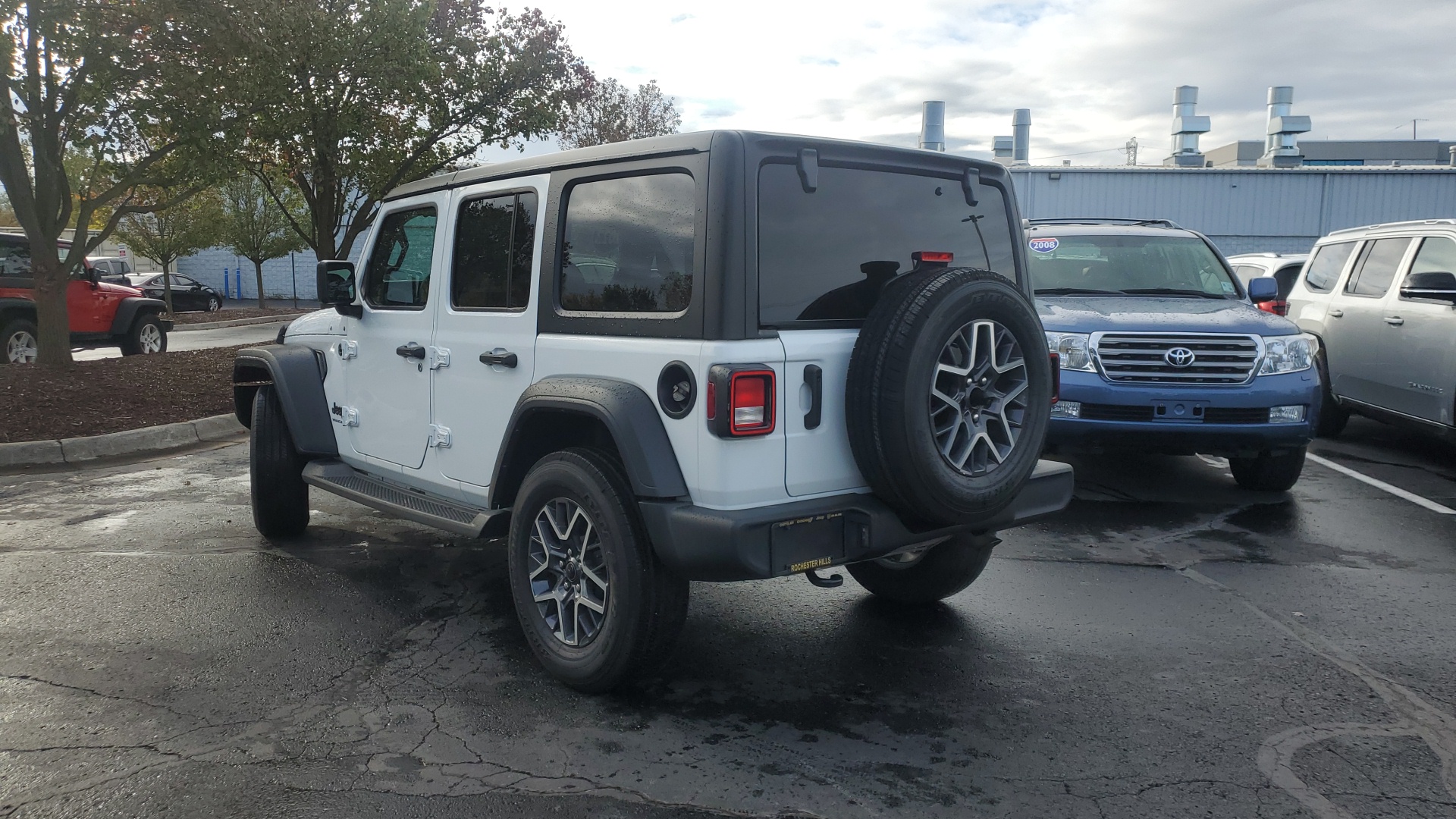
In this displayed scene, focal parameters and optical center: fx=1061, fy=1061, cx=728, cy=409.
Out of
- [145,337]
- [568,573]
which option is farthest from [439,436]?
[145,337]

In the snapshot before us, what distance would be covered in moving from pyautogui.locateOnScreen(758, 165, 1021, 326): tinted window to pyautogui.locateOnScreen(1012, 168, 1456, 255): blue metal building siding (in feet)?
91.2

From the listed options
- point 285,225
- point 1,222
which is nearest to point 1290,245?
point 285,225

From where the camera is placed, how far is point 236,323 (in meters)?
25.9

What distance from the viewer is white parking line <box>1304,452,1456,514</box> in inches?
271

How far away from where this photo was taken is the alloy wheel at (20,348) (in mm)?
13508

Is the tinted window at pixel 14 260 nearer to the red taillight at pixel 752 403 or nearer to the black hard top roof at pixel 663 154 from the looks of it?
the black hard top roof at pixel 663 154

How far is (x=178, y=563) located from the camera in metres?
5.47

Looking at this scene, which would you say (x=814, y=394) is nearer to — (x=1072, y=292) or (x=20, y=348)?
(x=1072, y=292)

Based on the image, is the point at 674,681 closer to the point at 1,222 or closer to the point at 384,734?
the point at 384,734

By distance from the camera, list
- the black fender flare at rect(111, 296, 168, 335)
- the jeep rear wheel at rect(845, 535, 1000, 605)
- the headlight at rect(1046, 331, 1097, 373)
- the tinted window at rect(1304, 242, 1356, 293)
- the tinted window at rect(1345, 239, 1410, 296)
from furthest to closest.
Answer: the black fender flare at rect(111, 296, 168, 335)
the tinted window at rect(1304, 242, 1356, 293)
the tinted window at rect(1345, 239, 1410, 296)
the headlight at rect(1046, 331, 1097, 373)
the jeep rear wheel at rect(845, 535, 1000, 605)

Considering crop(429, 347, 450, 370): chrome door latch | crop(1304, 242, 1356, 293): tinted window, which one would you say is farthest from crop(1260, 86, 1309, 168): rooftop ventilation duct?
crop(429, 347, 450, 370): chrome door latch

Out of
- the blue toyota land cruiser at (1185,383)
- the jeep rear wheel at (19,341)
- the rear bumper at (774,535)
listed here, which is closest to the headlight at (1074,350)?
the blue toyota land cruiser at (1185,383)

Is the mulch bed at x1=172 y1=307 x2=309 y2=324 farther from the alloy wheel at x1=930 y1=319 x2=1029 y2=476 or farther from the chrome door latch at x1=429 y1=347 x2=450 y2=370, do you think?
the alloy wheel at x1=930 y1=319 x2=1029 y2=476

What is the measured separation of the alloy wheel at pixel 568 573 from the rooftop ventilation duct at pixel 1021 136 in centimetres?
3185
